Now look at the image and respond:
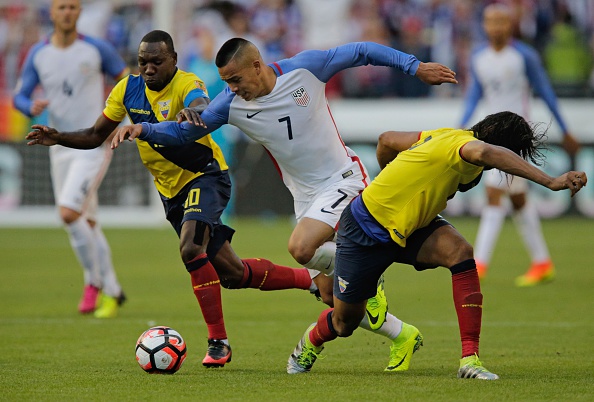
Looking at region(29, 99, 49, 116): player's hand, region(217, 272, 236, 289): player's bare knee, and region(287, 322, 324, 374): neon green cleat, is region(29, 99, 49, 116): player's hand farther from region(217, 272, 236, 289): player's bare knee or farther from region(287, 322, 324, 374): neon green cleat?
region(287, 322, 324, 374): neon green cleat

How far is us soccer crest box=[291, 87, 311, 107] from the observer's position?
738cm

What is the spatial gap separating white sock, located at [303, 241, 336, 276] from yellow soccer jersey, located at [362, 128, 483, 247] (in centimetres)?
79

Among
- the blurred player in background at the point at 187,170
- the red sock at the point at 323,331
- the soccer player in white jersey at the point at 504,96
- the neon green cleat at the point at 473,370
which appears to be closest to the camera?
the neon green cleat at the point at 473,370

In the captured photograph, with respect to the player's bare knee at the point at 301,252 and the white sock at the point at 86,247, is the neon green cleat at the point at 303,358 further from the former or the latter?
the white sock at the point at 86,247

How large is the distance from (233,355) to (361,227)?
180 cm

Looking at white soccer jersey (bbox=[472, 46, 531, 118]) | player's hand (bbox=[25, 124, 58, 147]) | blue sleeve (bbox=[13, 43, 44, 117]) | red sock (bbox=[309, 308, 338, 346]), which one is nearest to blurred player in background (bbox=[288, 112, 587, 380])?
red sock (bbox=[309, 308, 338, 346])

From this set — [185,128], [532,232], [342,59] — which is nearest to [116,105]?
[185,128]

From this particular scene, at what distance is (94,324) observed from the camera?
969 centimetres

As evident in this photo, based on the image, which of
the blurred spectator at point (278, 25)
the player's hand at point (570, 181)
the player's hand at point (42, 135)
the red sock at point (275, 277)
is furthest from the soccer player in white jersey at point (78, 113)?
the blurred spectator at point (278, 25)

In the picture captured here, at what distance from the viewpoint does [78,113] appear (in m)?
11.0

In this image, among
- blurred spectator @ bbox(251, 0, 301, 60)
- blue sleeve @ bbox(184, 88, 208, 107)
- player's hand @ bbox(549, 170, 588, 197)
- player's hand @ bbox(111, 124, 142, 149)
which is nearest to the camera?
player's hand @ bbox(549, 170, 588, 197)

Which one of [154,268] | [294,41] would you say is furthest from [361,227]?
[294,41]

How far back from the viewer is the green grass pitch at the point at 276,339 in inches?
243

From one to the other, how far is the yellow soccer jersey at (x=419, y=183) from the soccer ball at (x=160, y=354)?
5.18ft
